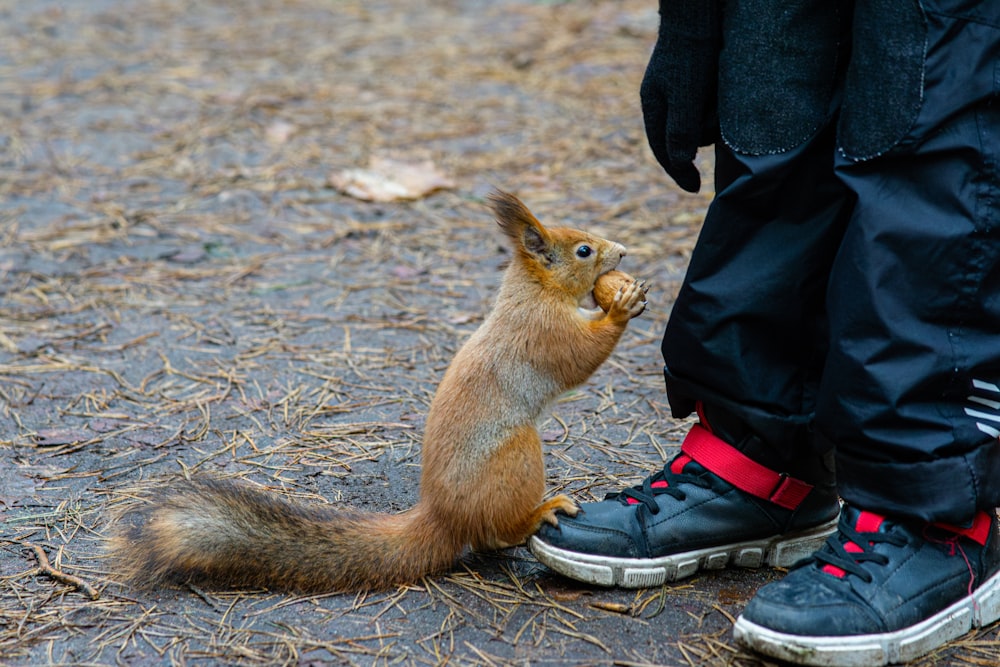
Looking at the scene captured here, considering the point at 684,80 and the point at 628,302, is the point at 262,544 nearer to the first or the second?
the point at 628,302

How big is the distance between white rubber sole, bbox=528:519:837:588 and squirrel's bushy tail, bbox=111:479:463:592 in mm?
239

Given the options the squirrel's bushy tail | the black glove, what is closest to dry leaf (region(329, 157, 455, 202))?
the black glove

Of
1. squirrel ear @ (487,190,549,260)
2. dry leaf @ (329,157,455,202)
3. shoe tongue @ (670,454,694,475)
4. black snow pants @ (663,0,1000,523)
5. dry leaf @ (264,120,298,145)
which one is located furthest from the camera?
dry leaf @ (264,120,298,145)

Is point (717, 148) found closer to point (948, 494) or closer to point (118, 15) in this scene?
point (948, 494)

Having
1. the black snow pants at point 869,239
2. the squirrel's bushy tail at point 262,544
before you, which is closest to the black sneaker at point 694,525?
the black snow pants at point 869,239

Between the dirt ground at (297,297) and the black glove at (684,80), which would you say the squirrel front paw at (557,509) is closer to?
the dirt ground at (297,297)

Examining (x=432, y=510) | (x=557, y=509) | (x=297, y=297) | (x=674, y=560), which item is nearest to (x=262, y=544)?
(x=432, y=510)

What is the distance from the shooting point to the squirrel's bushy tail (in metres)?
2.01

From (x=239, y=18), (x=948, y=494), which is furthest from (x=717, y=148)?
(x=239, y=18)

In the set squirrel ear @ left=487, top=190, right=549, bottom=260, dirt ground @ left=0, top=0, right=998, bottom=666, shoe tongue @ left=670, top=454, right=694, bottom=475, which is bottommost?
dirt ground @ left=0, top=0, right=998, bottom=666

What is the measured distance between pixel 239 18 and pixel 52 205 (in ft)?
12.2

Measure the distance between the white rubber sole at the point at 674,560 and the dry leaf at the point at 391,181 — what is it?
2.90 meters

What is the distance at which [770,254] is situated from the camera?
6.53ft

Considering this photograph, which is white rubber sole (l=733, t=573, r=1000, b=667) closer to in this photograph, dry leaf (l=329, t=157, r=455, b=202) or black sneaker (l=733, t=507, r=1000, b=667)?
black sneaker (l=733, t=507, r=1000, b=667)
